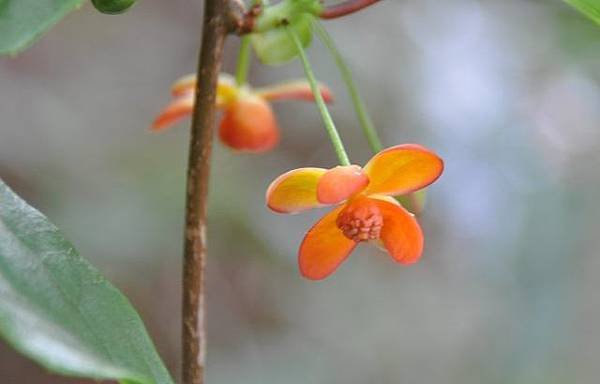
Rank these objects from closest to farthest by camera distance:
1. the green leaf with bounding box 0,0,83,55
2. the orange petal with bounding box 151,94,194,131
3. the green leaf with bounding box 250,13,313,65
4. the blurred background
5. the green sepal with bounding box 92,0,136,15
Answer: the green leaf with bounding box 0,0,83,55 → the green sepal with bounding box 92,0,136,15 → the green leaf with bounding box 250,13,313,65 → the orange petal with bounding box 151,94,194,131 → the blurred background

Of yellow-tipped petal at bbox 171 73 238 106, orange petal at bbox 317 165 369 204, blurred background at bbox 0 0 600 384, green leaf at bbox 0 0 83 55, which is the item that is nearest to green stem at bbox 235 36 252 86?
yellow-tipped petal at bbox 171 73 238 106

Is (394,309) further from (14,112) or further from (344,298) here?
(14,112)

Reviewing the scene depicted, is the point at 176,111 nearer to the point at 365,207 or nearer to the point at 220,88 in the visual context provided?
the point at 220,88

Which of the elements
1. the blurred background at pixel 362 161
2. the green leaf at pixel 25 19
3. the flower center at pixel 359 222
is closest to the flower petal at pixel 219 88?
the flower center at pixel 359 222

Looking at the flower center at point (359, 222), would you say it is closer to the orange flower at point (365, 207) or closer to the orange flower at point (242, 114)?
the orange flower at point (365, 207)

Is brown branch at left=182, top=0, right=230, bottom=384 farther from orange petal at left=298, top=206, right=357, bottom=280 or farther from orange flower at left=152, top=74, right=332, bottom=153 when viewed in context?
orange flower at left=152, top=74, right=332, bottom=153

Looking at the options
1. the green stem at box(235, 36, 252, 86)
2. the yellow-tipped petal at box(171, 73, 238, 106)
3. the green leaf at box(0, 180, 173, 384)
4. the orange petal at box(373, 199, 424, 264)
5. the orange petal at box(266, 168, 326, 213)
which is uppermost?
the green stem at box(235, 36, 252, 86)
